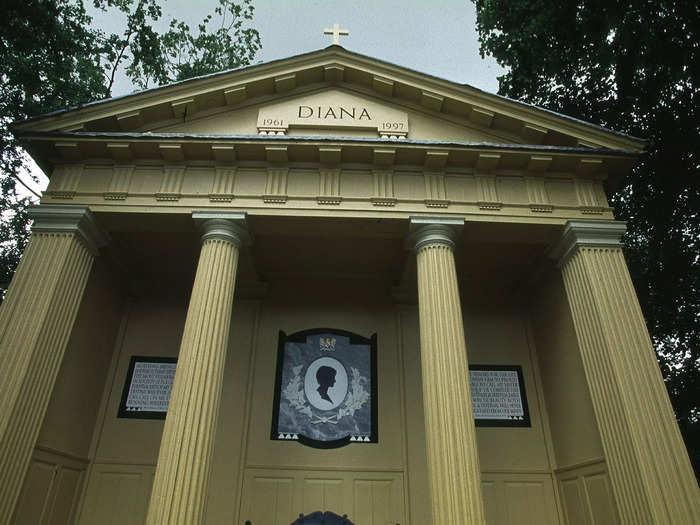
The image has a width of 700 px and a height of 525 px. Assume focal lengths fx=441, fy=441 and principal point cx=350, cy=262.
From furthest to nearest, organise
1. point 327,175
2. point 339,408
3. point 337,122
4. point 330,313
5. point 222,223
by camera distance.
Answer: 1. point 330,313
2. point 339,408
3. point 337,122
4. point 327,175
5. point 222,223

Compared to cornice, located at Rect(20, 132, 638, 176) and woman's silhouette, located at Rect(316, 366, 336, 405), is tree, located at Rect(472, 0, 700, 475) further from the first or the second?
woman's silhouette, located at Rect(316, 366, 336, 405)

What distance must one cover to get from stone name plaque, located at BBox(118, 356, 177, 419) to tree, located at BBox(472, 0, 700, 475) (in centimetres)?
1120

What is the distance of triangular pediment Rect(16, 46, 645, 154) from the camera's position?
8414mm

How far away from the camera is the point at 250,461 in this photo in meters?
8.98

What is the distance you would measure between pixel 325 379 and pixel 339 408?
2.28 ft

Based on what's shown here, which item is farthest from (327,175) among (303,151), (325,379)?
(325,379)

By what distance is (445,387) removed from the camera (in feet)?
20.9

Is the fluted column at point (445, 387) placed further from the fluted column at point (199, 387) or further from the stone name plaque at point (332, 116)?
the fluted column at point (199, 387)

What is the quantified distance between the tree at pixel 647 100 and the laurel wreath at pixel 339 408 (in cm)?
841

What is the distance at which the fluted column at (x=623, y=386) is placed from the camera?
586 centimetres

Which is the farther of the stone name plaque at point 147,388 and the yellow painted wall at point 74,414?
the stone name plaque at point 147,388

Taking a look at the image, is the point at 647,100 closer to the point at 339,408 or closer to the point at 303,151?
the point at 303,151

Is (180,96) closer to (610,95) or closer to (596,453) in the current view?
(596,453)

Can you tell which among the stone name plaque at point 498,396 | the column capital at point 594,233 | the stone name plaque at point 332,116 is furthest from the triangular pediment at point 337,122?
the stone name plaque at point 498,396
